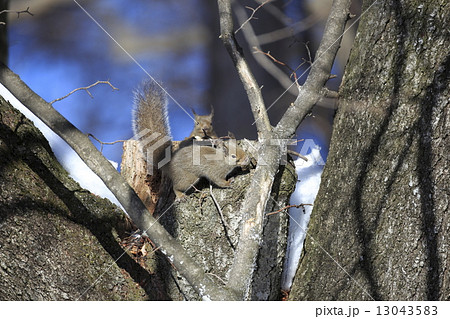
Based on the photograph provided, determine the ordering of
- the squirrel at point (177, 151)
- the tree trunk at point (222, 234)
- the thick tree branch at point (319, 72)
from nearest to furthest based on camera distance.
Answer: the thick tree branch at point (319, 72) → the tree trunk at point (222, 234) → the squirrel at point (177, 151)

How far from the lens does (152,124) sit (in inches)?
105

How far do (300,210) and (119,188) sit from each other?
109 centimetres

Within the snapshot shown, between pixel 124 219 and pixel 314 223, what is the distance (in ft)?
3.01

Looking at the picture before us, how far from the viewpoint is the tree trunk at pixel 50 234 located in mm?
1475

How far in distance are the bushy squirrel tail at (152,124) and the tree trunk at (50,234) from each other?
659 millimetres

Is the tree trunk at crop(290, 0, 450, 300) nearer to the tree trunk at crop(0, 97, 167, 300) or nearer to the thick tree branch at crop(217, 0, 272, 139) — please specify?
the thick tree branch at crop(217, 0, 272, 139)

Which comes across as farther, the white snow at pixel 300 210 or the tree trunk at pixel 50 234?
the white snow at pixel 300 210

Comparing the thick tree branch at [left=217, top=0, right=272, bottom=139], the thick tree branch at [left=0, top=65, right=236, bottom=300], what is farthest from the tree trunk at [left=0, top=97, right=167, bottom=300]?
the thick tree branch at [left=217, top=0, right=272, bottom=139]

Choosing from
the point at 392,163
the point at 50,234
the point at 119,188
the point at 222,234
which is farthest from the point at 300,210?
the point at 50,234

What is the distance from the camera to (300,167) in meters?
2.54

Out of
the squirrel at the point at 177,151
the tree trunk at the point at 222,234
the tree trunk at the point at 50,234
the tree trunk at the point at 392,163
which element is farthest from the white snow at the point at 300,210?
the tree trunk at the point at 50,234

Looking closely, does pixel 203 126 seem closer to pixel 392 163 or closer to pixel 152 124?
pixel 152 124

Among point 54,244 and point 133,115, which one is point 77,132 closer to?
point 54,244

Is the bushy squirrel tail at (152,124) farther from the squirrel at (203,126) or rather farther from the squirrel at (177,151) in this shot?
the squirrel at (203,126)
